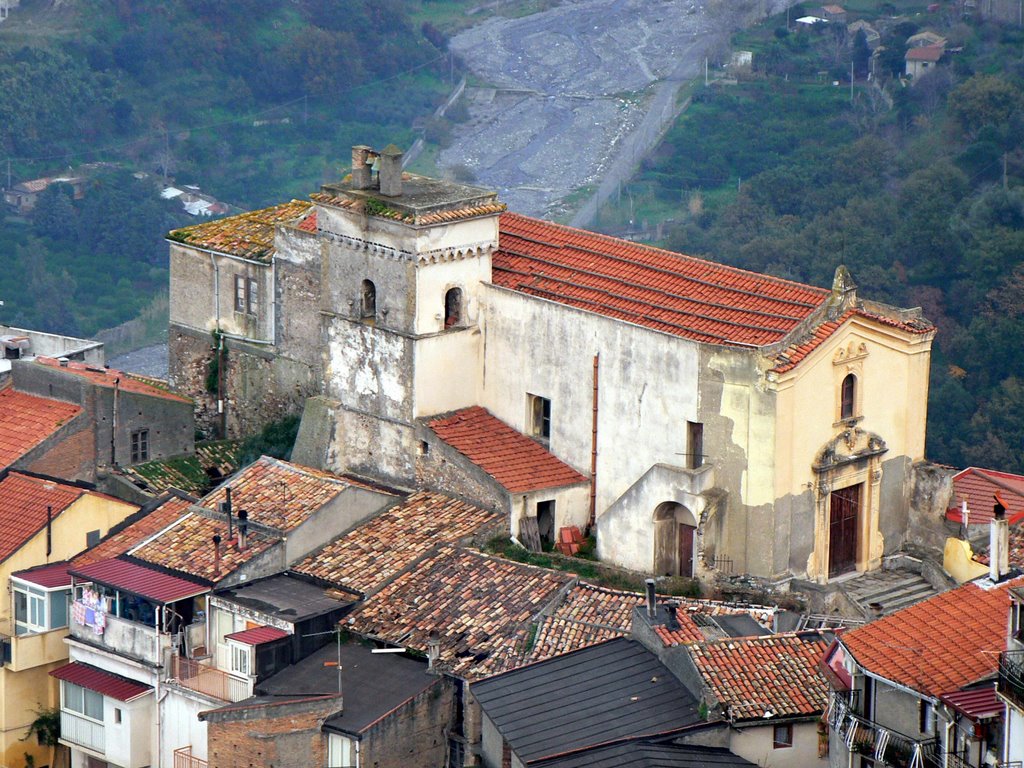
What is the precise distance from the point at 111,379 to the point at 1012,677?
86.3ft

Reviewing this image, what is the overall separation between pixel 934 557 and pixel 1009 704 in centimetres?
1552

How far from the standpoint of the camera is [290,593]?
1882 inches

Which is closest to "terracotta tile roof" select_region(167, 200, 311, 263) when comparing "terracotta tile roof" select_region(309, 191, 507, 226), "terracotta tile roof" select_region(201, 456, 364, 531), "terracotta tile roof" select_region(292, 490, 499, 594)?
"terracotta tile roof" select_region(309, 191, 507, 226)

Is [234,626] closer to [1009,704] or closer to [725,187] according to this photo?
[1009,704]

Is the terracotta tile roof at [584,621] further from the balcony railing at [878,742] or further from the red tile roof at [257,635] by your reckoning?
the balcony railing at [878,742]

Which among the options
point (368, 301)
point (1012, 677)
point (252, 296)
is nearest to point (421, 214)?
point (368, 301)

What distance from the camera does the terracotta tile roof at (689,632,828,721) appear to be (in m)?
41.8

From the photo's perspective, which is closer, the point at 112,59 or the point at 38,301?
the point at 38,301

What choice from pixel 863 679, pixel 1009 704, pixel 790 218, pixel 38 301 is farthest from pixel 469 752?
pixel 38 301

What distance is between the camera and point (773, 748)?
42.0 metres

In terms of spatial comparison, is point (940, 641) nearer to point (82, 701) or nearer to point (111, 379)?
point (82, 701)

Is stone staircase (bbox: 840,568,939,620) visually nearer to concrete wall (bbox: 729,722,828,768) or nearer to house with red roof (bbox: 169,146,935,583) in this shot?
house with red roof (bbox: 169,146,935,583)

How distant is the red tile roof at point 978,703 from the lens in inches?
1403

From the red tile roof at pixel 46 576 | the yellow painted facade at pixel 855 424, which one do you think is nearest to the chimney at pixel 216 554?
the red tile roof at pixel 46 576
